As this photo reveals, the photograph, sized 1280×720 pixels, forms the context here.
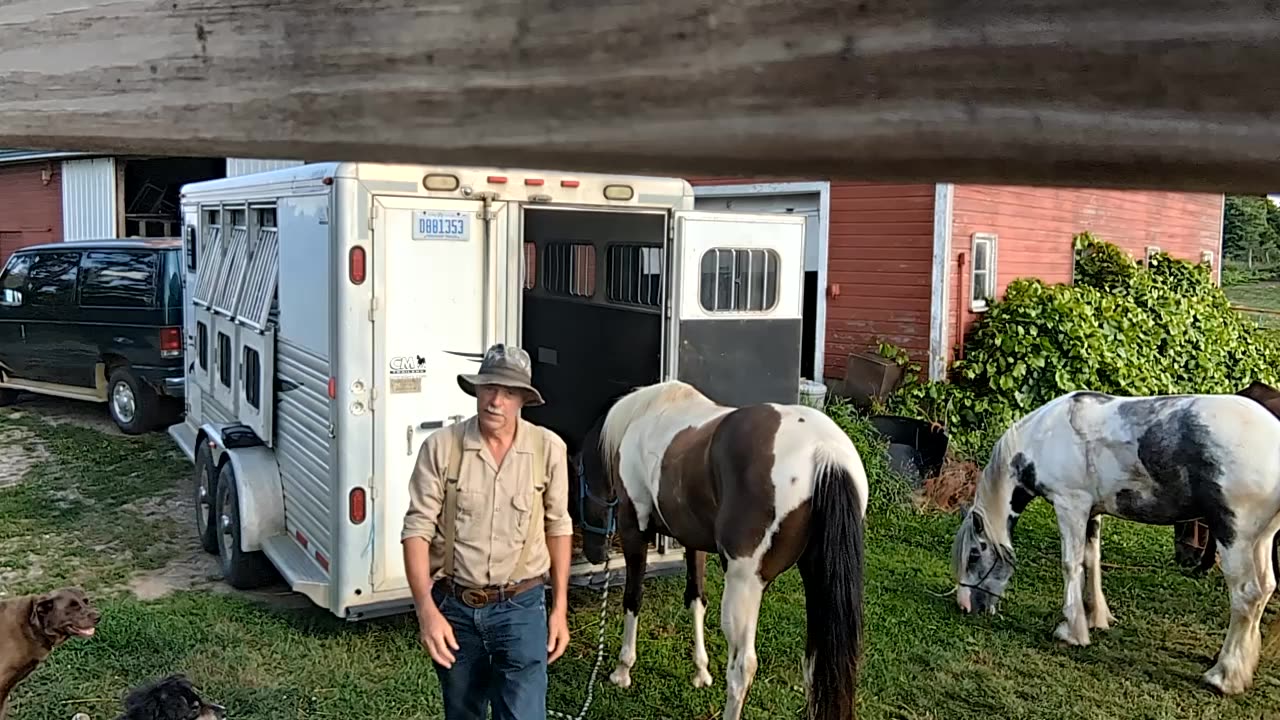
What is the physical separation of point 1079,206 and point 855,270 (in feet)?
13.0

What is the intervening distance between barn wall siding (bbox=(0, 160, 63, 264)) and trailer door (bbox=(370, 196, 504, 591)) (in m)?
16.7

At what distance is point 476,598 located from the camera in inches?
154

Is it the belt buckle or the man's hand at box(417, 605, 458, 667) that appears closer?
the man's hand at box(417, 605, 458, 667)

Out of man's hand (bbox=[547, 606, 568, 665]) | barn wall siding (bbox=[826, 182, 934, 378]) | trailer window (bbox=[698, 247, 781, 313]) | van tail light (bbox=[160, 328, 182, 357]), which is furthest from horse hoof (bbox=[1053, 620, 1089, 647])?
van tail light (bbox=[160, 328, 182, 357])

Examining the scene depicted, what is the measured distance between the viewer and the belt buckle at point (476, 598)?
3.90 meters

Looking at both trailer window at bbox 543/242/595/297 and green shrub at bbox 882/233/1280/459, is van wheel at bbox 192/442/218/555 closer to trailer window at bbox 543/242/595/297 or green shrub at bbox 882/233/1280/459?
trailer window at bbox 543/242/595/297

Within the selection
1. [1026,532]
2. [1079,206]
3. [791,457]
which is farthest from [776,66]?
[1079,206]

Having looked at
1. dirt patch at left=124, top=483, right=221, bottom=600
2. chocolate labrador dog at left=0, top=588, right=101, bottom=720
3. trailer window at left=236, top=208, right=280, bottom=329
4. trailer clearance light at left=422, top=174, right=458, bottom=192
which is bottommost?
dirt patch at left=124, top=483, right=221, bottom=600

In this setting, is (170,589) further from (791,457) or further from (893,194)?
(893,194)

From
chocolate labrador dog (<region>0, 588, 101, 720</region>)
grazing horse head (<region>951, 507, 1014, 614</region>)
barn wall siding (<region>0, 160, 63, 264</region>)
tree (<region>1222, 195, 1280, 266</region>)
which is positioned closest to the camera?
chocolate labrador dog (<region>0, 588, 101, 720</region>)

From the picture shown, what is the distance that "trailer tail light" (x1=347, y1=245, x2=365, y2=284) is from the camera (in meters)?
5.39

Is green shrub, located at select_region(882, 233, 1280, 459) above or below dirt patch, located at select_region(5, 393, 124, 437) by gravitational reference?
above

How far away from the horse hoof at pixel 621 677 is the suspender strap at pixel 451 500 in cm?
196

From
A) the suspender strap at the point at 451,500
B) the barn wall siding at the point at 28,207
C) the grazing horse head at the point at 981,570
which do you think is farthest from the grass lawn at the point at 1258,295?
the barn wall siding at the point at 28,207
